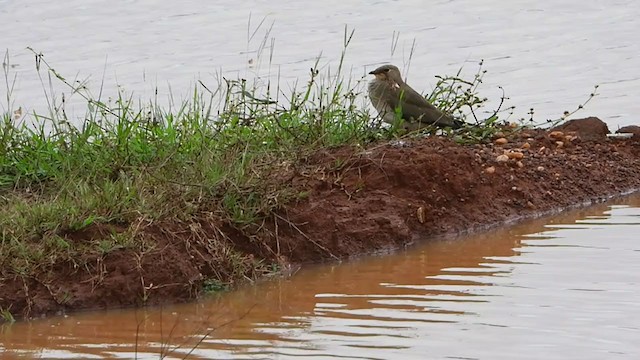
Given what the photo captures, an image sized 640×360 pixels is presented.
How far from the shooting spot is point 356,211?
315 inches

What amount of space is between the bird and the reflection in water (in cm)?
144

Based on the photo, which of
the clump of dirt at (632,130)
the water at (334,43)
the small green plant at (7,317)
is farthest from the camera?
the water at (334,43)

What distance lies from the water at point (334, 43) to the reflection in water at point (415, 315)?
4.30 meters

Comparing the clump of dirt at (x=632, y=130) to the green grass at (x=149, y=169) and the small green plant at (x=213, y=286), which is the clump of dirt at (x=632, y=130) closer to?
the green grass at (x=149, y=169)

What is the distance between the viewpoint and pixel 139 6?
59.4 ft

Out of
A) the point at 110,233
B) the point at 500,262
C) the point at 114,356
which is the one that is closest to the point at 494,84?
the point at 500,262

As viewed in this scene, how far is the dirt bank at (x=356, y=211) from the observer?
22.3ft

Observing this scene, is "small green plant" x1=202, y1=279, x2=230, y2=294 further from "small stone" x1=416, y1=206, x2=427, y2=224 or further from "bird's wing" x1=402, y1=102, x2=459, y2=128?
"bird's wing" x1=402, y1=102, x2=459, y2=128

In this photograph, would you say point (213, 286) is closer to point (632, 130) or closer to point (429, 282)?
point (429, 282)

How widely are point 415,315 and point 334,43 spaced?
29.7 ft

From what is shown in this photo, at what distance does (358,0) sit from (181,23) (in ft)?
8.60

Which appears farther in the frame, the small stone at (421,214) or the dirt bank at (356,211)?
the small stone at (421,214)

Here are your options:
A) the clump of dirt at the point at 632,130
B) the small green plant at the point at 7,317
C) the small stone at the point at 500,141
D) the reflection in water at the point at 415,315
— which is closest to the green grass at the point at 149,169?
the small green plant at the point at 7,317

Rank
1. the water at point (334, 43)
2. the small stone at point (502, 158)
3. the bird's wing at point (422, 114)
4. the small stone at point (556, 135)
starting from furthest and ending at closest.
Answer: the water at point (334, 43) → the small stone at point (556, 135) → the bird's wing at point (422, 114) → the small stone at point (502, 158)
